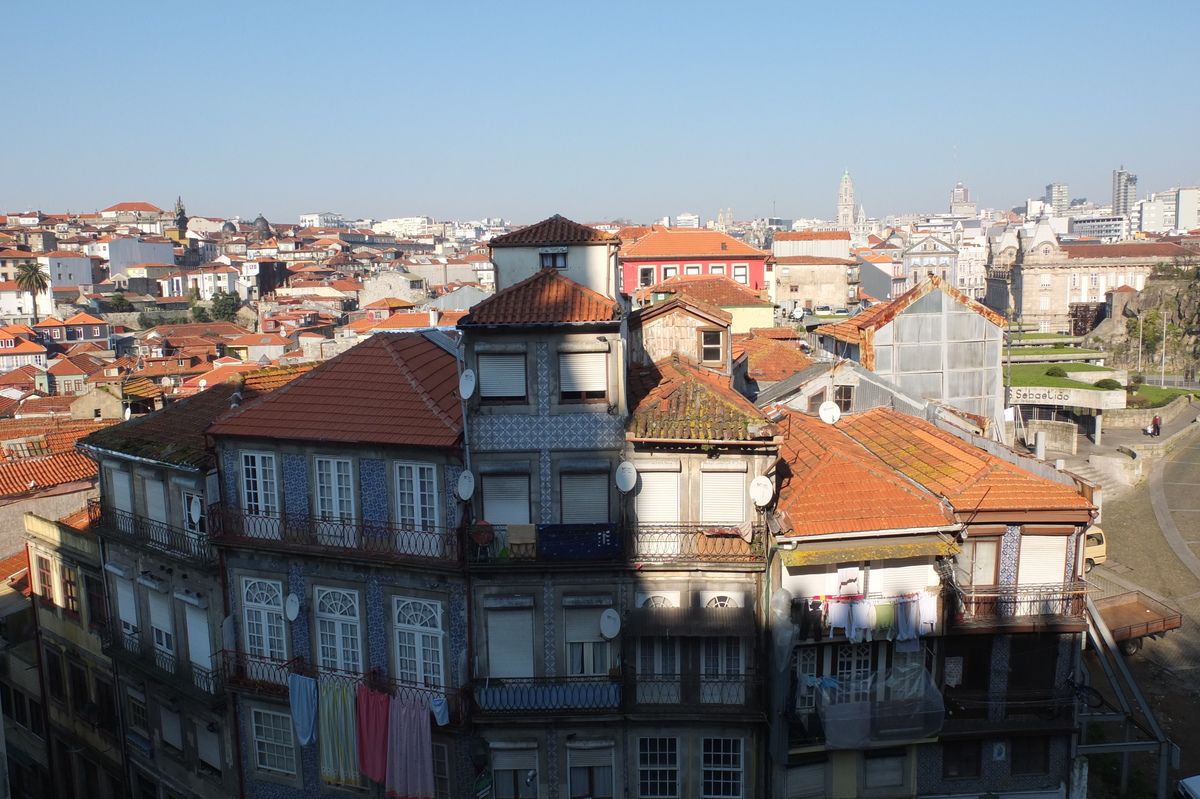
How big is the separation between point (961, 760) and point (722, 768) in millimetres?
5412

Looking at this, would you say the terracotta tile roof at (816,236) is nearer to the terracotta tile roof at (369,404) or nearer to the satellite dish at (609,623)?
the terracotta tile roof at (369,404)

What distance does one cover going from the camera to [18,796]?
31.1m

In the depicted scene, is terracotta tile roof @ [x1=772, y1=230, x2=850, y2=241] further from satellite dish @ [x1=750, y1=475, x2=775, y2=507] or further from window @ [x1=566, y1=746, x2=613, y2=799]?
window @ [x1=566, y1=746, x2=613, y2=799]

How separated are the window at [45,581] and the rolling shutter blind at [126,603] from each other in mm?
4193

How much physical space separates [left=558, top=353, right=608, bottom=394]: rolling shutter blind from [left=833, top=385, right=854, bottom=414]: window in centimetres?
1011

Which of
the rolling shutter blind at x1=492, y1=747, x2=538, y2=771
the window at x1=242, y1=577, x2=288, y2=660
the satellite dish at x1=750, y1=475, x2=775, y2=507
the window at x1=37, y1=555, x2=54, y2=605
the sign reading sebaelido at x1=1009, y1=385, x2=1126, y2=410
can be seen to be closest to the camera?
the satellite dish at x1=750, y1=475, x2=775, y2=507

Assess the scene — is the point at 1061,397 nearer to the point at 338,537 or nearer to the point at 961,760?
the point at 961,760

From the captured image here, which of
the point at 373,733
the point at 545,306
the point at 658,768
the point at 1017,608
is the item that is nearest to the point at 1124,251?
the point at 1017,608

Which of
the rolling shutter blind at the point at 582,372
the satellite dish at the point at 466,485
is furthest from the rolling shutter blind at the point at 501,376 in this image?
the satellite dish at the point at 466,485

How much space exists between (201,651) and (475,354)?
10.7m

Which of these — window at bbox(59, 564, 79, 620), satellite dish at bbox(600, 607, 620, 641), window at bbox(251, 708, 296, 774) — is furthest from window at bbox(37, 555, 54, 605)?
satellite dish at bbox(600, 607, 620, 641)

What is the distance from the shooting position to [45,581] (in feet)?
93.6

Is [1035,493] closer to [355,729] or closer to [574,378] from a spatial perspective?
[574,378]

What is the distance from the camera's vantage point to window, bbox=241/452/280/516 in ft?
70.2
